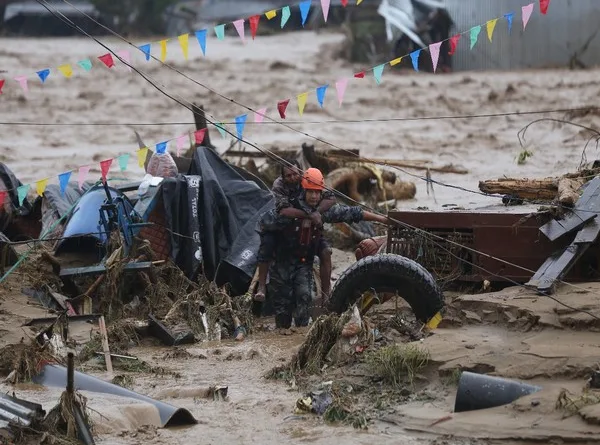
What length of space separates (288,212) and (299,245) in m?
0.35

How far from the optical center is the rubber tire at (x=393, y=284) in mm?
9961

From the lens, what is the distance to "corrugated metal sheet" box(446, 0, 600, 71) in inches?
1222

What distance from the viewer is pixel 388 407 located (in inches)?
A: 324

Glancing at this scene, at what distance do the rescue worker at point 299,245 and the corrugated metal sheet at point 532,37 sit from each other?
2050 centimetres

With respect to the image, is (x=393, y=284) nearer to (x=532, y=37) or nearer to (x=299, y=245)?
(x=299, y=245)

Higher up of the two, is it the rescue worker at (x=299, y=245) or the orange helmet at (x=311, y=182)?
the orange helmet at (x=311, y=182)

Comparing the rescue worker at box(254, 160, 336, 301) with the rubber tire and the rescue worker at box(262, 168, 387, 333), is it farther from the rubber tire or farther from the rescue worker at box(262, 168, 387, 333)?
the rubber tire

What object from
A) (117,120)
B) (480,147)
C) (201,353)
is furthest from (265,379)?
(117,120)

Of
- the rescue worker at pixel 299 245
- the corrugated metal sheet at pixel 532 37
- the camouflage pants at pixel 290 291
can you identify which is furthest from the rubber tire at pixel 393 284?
the corrugated metal sheet at pixel 532 37

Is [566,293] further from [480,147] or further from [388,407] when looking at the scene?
[480,147]

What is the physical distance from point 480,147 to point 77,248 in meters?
11.6

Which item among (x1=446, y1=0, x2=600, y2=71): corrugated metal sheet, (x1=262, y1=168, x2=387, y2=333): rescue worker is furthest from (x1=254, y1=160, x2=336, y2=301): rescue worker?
(x1=446, y1=0, x2=600, y2=71): corrugated metal sheet

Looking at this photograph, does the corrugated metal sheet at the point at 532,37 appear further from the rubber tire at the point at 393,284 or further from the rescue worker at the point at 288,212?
the rubber tire at the point at 393,284

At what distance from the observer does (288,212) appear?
442 inches
